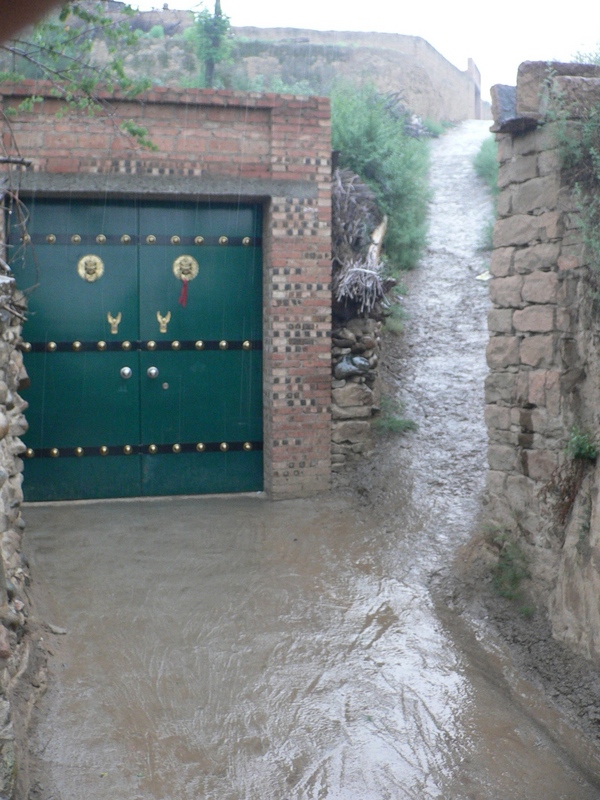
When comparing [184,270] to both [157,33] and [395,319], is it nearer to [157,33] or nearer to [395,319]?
[395,319]

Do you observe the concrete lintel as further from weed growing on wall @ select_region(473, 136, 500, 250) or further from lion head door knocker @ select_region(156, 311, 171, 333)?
weed growing on wall @ select_region(473, 136, 500, 250)

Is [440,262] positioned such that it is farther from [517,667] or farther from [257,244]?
[517,667]

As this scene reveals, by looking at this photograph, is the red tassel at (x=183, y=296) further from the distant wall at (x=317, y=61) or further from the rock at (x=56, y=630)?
the distant wall at (x=317, y=61)

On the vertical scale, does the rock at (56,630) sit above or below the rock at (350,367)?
below

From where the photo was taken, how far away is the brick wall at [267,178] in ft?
21.2

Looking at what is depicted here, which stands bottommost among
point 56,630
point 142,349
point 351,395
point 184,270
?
point 56,630

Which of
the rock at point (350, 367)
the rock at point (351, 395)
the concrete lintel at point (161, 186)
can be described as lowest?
the rock at point (351, 395)

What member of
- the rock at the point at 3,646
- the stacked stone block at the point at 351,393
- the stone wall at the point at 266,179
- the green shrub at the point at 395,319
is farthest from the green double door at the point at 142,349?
the rock at the point at 3,646

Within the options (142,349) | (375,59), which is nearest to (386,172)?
(142,349)

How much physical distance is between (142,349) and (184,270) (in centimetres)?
Answer: 80

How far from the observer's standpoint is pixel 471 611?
4895mm

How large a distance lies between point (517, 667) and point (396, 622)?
0.80 m

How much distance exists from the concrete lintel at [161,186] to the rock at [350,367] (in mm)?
1493

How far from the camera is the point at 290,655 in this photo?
4449mm
